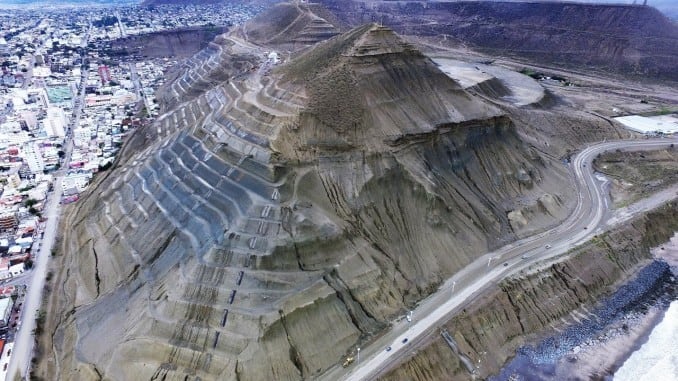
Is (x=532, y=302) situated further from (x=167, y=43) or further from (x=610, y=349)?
(x=167, y=43)

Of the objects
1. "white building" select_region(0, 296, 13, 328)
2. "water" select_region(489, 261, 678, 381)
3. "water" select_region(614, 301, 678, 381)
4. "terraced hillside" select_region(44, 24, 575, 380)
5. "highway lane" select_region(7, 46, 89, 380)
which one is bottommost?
"water" select_region(614, 301, 678, 381)

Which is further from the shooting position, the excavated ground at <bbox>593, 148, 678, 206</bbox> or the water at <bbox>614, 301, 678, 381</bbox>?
the excavated ground at <bbox>593, 148, 678, 206</bbox>

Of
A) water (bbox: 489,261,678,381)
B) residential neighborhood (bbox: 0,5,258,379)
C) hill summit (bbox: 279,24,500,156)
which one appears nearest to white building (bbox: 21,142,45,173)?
residential neighborhood (bbox: 0,5,258,379)

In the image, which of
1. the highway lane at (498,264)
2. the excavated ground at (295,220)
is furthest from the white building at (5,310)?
the highway lane at (498,264)

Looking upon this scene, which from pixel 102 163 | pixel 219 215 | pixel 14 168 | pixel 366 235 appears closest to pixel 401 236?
pixel 366 235

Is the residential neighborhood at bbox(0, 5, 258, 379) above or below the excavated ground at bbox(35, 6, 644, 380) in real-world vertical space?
below

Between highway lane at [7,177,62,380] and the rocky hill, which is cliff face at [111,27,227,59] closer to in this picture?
the rocky hill

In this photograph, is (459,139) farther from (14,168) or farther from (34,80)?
(34,80)
